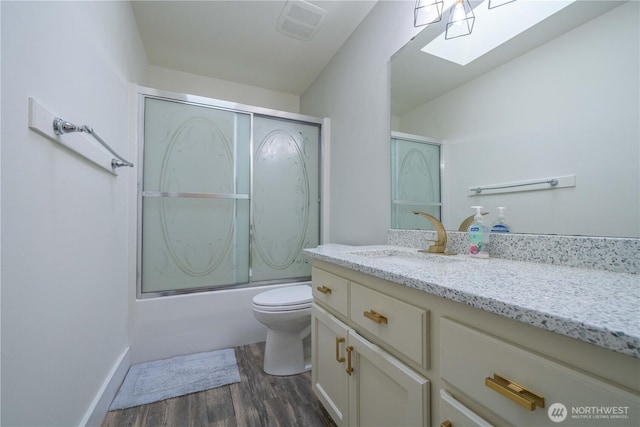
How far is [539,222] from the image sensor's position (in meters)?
0.91

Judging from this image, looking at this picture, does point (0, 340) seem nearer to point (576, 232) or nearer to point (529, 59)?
point (576, 232)

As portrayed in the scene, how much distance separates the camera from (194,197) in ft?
6.46

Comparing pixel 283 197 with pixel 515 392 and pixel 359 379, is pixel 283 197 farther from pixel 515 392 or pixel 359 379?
pixel 515 392

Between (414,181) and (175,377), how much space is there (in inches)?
73.0

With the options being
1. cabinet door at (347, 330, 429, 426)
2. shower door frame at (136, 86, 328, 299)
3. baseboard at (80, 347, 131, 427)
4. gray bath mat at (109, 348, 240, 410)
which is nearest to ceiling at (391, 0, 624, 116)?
shower door frame at (136, 86, 328, 299)

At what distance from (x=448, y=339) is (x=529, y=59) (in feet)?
→ 3.40

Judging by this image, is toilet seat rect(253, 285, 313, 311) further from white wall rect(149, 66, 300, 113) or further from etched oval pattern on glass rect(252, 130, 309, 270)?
white wall rect(149, 66, 300, 113)

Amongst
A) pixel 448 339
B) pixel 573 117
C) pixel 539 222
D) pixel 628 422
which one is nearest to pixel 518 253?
pixel 539 222

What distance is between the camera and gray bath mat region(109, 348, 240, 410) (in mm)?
1403

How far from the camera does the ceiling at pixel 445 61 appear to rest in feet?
2.76

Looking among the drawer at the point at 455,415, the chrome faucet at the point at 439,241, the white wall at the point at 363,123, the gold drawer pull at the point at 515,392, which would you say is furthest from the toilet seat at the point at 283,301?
the gold drawer pull at the point at 515,392

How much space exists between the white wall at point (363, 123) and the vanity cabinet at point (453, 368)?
815 millimetres

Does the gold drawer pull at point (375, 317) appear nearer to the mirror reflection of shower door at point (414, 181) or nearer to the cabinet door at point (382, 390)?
the cabinet door at point (382, 390)

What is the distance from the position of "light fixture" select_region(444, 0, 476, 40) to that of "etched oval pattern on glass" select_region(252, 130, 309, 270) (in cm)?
142
